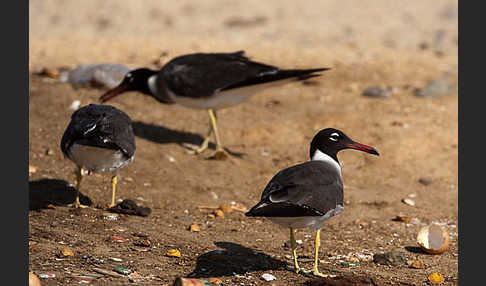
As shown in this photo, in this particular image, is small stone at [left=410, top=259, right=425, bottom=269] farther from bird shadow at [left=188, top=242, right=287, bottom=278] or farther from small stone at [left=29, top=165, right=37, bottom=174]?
small stone at [left=29, top=165, right=37, bottom=174]

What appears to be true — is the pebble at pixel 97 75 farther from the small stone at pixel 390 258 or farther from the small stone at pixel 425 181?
the small stone at pixel 390 258

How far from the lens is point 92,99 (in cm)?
1043

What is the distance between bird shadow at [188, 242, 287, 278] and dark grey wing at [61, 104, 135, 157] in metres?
1.38

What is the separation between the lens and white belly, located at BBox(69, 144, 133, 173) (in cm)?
678

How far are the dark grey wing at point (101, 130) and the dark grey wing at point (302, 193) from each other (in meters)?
1.77

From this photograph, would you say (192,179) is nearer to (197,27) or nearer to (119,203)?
(119,203)

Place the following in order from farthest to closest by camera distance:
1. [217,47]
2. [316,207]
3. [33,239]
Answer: [217,47] → [33,239] → [316,207]

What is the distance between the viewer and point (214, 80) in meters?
9.16

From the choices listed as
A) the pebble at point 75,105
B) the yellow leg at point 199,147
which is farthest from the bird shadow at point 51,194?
the pebble at point 75,105

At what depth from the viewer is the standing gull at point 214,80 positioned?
9.06m

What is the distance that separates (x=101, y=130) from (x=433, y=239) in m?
3.37

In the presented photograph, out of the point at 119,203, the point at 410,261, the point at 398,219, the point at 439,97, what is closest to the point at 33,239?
the point at 119,203

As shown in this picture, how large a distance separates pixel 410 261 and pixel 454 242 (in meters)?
0.92

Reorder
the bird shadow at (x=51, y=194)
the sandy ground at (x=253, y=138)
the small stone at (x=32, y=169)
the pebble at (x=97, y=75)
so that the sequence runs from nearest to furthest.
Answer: the sandy ground at (x=253, y=138), the bird shadow at (x=51, y=194), the small stone at (x=32, y=169), the pebble at (x=97, y=75)
